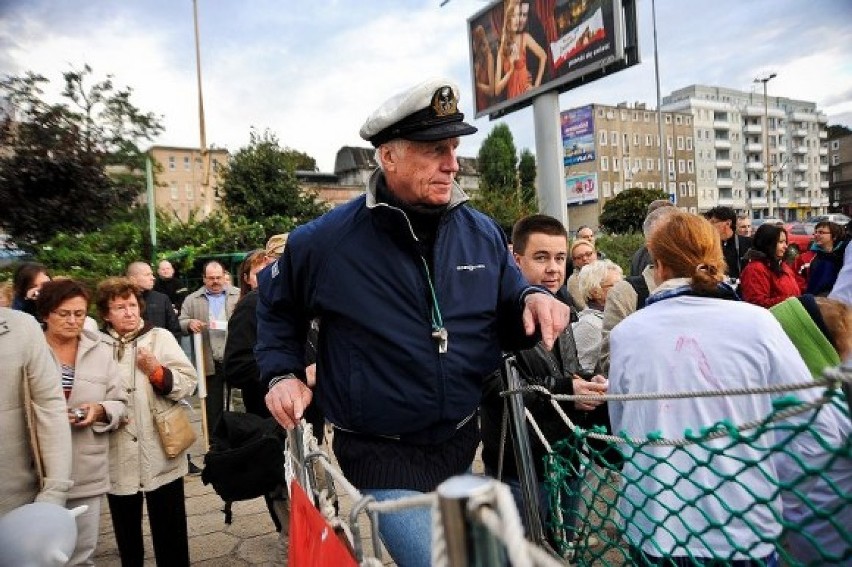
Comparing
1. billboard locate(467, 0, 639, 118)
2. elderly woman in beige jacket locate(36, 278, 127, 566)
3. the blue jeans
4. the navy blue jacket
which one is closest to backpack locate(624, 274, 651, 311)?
the navy blue jacket

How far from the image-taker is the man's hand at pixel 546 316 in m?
1.81

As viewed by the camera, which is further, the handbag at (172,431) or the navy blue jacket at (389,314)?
the handbag at (172,431)

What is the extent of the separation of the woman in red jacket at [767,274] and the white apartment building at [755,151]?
82.5 metres

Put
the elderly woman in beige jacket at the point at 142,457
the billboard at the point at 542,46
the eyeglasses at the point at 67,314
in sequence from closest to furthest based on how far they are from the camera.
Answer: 1. the eyeglasses at the point at 67,314
2. the elderly woman in beige jacket at the point at 142,457
3. the billboard at the point at 542,46

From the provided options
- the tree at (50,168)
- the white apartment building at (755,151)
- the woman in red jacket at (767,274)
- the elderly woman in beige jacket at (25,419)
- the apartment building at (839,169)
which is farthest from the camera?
the apartment building at (839,169)

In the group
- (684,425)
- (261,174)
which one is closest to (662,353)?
(684,425)

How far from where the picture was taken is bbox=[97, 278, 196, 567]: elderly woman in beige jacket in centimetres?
324

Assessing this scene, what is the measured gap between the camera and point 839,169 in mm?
101250

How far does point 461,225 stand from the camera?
205 cm

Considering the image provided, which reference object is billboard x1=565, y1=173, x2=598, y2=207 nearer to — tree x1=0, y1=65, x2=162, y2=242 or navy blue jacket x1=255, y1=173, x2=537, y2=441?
tree x1=0, y1=65, x2=162, y2=242

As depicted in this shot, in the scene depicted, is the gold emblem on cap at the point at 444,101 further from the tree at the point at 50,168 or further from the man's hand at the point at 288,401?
the tree at the point at 50,168

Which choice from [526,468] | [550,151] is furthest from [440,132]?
[550,151]

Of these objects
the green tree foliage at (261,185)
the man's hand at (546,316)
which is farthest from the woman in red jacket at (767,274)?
the green tree foliage at (261,185)

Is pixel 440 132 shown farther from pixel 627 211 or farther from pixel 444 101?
pixel 627 211
